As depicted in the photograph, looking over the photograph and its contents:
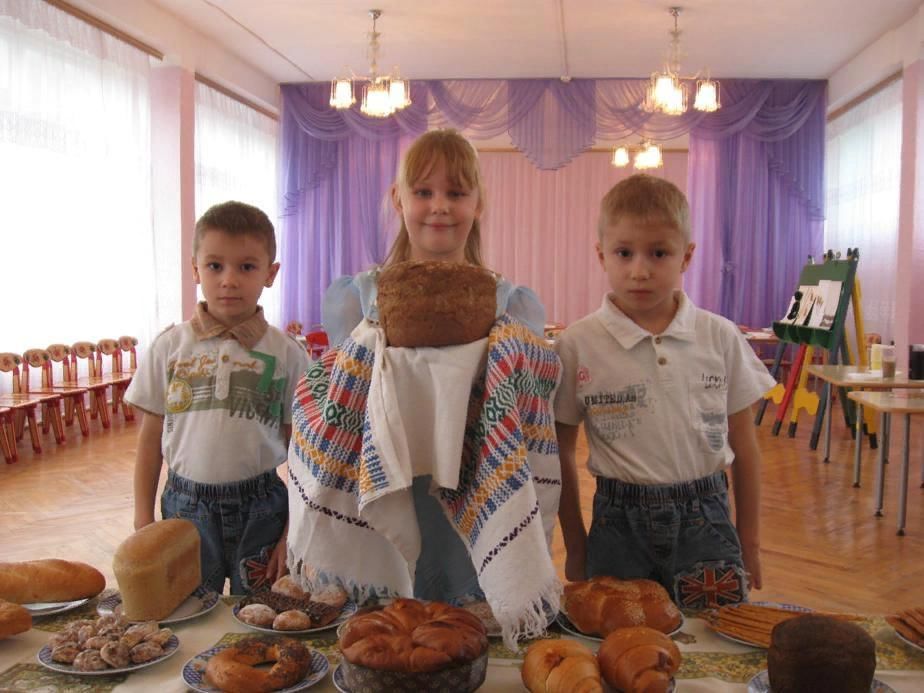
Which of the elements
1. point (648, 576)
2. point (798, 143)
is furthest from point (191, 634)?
point (798, 143)

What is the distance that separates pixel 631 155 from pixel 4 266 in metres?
7.17

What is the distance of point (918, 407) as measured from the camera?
378 centimetres

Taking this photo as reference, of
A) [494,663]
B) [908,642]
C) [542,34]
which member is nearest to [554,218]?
[542,34]

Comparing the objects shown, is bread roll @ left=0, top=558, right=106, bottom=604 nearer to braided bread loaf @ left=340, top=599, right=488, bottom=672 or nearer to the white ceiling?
braided bread loaf @ left=340, top=599, right=488, bottom=672

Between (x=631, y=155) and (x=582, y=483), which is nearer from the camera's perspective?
(x=582, y=483)

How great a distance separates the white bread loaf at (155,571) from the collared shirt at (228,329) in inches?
17.9

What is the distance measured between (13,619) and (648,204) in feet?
3.77

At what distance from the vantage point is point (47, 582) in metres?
1.32

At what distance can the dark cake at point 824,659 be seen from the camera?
0.98m

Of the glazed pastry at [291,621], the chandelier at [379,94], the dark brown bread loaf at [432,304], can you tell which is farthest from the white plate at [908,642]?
the chandelier at [379,94]

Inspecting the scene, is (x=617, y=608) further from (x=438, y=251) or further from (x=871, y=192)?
(x=871, y=192)

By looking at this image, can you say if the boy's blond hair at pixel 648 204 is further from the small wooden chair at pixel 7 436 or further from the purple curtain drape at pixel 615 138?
the purple curtain drape at pixel 615 138

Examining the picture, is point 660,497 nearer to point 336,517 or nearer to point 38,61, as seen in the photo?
point 336,517

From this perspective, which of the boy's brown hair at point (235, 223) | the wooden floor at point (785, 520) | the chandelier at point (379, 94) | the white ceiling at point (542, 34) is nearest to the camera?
the boy's brown hair at point (235, 223)
